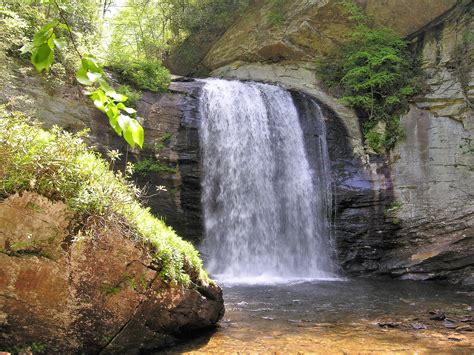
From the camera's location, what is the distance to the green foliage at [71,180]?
404cm

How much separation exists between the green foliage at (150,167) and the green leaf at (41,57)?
1064cm

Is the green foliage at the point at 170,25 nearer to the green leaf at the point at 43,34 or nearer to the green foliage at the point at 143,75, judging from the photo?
the green foliage at the point at 143,75

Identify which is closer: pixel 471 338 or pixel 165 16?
pixel 471 338

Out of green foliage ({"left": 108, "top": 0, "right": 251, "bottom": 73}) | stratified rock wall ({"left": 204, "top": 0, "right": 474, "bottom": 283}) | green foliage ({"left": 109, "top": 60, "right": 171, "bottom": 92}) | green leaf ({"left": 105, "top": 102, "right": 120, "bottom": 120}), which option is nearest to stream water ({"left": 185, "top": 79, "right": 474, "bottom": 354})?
stratified rock wall ({"left": 204, "top": 0, "right": 474, "bottom": 283})

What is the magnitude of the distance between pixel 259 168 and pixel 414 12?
9017mm

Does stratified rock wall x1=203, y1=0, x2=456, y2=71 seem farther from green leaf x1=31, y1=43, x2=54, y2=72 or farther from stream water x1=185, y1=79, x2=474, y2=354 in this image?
green leaf x1=31, y1=43, x2=54, y2=72

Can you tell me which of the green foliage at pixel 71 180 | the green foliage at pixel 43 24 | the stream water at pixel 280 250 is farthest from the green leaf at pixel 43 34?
the green foliage at pixel 43 24

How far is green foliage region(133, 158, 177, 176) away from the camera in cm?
1186

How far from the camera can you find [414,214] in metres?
11.8

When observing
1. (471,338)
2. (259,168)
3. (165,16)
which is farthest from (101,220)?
(165,16)

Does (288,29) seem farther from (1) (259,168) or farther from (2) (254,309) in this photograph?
(2) (254,309)

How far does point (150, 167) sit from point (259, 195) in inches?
140

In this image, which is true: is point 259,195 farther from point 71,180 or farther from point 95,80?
point 95,80

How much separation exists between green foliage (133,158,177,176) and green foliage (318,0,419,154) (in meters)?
6.89
